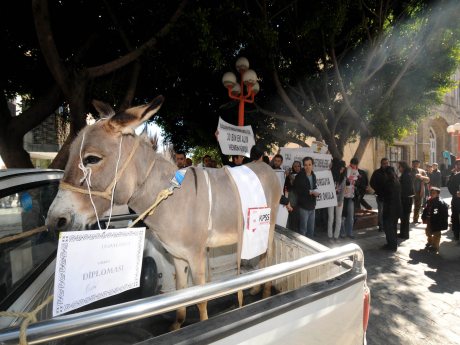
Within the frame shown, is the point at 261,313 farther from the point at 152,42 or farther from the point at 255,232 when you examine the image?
the point at 152,42

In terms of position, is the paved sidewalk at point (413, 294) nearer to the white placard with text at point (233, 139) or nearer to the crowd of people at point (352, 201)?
the crowd of people at point (352, 201)

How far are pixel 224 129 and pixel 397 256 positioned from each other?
4.80 m

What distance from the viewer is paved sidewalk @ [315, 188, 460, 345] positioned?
11.5 ft

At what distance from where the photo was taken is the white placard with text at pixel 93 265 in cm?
142

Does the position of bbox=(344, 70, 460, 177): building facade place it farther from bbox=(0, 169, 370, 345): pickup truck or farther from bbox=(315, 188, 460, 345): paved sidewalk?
bbox=(0, 169, 370, 345): pickup truck

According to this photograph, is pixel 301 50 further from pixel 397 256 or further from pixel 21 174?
pixel 21 174

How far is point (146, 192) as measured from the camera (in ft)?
6.95

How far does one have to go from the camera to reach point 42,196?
7.82 feet

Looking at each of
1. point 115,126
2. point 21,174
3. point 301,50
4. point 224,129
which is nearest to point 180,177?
point 115,126

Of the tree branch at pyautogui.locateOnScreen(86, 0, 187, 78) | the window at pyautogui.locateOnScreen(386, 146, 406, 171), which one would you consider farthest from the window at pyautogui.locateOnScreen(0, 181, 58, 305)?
the window at pyautogui.locateOnScreen(386, 146, 406, 171)

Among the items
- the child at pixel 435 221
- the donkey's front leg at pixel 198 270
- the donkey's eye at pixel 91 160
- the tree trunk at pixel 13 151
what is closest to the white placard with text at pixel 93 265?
the donkey's eye at pixel 91 160

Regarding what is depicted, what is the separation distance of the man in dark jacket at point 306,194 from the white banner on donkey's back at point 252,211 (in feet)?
15.1

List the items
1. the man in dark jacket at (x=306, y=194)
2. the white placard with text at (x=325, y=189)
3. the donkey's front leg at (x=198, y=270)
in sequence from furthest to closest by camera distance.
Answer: the white placard with text at (x=325, y=189) → the man in dark jacket at (x=306, y=194) → the donkey's front leg at (x=198, y=270)

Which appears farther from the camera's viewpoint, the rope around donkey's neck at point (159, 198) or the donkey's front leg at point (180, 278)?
the donkey's front leg at point (180, 278)
